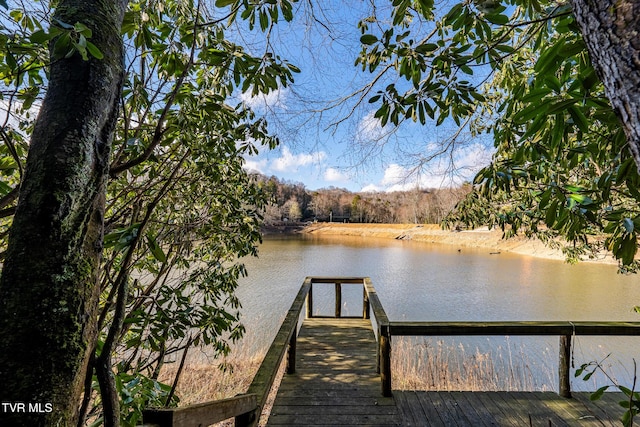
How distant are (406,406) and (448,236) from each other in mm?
29560

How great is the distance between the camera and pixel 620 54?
514 millimetres

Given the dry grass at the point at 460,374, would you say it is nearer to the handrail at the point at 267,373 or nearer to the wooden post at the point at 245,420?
the handrail at the point at 267,373

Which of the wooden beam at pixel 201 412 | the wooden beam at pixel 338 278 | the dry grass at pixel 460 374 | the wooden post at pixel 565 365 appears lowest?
the dry grass at pixel 460 374

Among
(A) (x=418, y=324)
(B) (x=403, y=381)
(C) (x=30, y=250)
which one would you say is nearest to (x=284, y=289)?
(B) (x=403, y=381)

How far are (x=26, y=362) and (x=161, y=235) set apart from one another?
6.28 feet

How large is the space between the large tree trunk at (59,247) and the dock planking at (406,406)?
206 cm

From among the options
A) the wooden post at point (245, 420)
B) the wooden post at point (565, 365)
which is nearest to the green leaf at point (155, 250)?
the wooden post at point (245, 420)

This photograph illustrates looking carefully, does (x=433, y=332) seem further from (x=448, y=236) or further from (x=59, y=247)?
(x=448, y=236)

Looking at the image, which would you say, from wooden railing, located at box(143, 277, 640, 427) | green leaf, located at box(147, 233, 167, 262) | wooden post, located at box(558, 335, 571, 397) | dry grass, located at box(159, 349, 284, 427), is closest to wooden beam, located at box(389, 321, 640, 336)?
wooden railing, located at box(143, 277, 640, 427)

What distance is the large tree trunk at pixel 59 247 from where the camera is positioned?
47 cm

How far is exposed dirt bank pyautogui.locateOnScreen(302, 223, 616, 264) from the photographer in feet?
63.4

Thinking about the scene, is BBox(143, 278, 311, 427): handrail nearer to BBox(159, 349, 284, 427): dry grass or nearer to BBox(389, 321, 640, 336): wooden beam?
BBox(389, 321, 640, 336): wooden beam

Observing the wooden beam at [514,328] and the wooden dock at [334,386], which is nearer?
the wooden dock at [334,386]

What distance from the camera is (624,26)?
507mm
